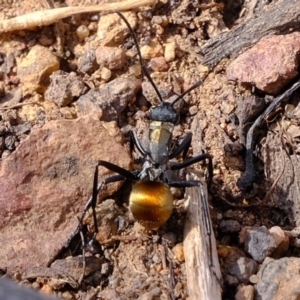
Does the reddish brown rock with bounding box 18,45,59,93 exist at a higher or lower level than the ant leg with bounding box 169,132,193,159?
higher

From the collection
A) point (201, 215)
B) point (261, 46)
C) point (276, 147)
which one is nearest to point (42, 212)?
point (201, 215)

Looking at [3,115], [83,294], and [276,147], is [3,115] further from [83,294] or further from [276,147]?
A: [276,147]

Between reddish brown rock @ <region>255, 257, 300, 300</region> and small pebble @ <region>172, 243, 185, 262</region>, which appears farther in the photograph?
small pebble @ <region>172, 243, 185, 262</region>

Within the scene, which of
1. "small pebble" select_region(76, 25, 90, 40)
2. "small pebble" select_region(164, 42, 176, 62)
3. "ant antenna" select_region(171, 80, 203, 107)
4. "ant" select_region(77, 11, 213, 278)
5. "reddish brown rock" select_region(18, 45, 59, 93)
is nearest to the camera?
"ant" select_region(77, 11, 213, 278)

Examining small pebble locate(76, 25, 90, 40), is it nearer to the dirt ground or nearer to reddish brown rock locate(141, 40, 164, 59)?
the dirt ground

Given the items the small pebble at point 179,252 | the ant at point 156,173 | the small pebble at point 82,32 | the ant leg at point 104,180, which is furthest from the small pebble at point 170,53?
the small pebble at point 179,252

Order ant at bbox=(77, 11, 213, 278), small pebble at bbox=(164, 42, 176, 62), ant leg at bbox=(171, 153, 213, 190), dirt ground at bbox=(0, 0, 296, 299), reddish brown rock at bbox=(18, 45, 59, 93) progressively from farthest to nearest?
small pebble at bbox=(164, 42, 176, 62) → reddish brown rock at bbox=(18, 45, 59, 93) → ant leg at bbox=(171, 153, 213, 190) → ant at bbox=(77, 11, 213, 278) → dirt ground at bbox=(0, 0, 296, 299)

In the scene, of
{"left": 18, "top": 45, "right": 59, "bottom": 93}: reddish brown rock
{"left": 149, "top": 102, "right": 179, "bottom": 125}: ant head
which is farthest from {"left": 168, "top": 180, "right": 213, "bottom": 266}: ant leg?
{"left": 18, "top": 45, "right": 59, "bottom": 93}: reddish brown rock

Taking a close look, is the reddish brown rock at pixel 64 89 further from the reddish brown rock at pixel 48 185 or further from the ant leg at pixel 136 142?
the ant leg at pixel 136 142
